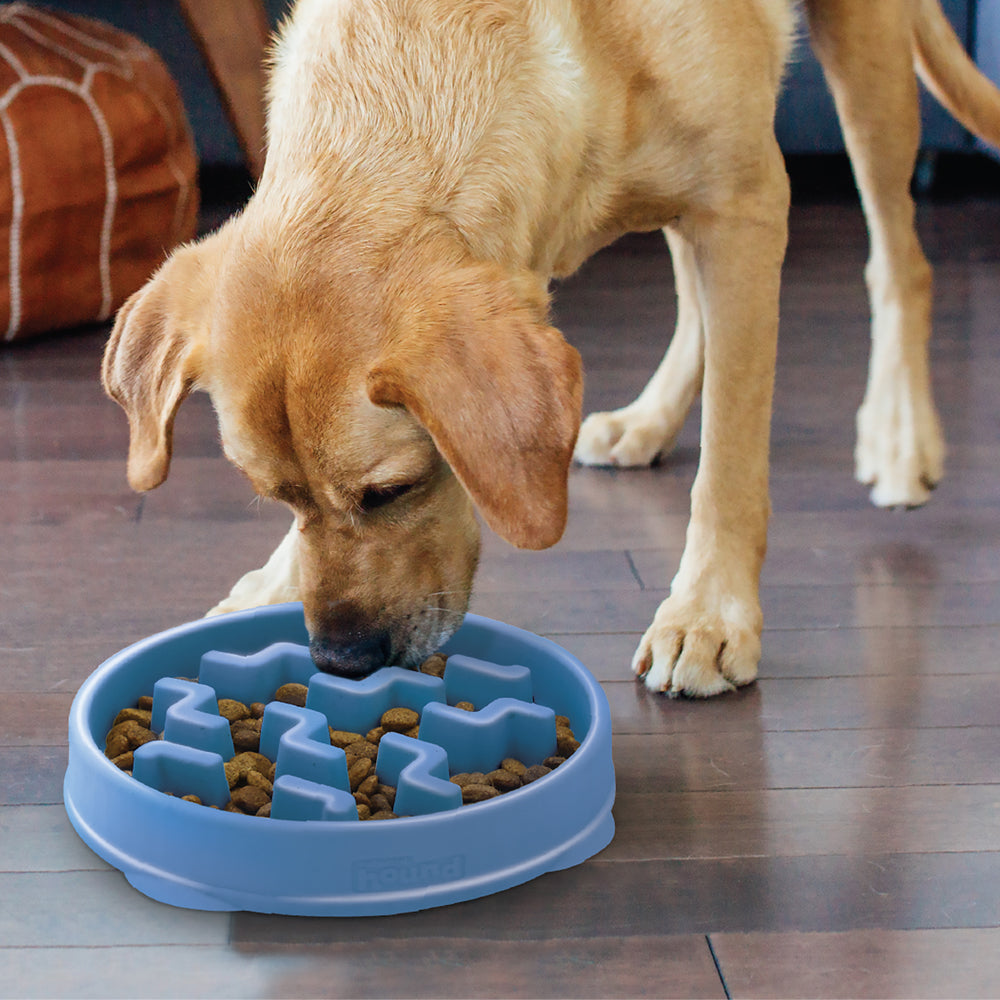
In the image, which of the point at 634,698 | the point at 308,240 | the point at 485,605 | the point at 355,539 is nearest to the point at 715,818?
the point at 634,698

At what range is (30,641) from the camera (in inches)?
82.2

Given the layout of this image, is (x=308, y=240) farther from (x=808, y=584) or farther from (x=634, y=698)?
(x=808, y=584)

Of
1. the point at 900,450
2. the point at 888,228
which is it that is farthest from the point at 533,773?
the point at 888,228

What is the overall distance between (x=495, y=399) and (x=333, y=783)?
499 millimetres

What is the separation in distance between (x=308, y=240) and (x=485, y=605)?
0.86 meters

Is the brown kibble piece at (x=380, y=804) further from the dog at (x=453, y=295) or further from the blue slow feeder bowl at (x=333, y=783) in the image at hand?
the dog at (x=453, y=295)

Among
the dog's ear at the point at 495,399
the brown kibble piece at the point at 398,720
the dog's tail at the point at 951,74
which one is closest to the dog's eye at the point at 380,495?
the dog's ear at the point at 495,399

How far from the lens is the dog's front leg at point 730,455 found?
1969 millimetres

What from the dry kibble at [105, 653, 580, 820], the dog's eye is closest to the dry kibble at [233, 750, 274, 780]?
the dry kibble at [105, 653, 580, 820]

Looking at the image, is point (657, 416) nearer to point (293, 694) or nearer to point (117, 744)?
point (293, 694)

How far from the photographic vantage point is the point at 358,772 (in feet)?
5.37

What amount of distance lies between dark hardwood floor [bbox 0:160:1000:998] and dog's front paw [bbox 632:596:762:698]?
3cm

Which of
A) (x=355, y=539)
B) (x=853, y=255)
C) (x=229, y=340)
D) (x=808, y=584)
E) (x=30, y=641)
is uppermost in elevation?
(x=229, y=340)

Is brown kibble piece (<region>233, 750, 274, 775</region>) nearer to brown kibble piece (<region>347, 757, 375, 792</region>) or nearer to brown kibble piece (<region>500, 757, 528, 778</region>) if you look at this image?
brown kibble piece (<region>347, 757, 375, 792</region>)
